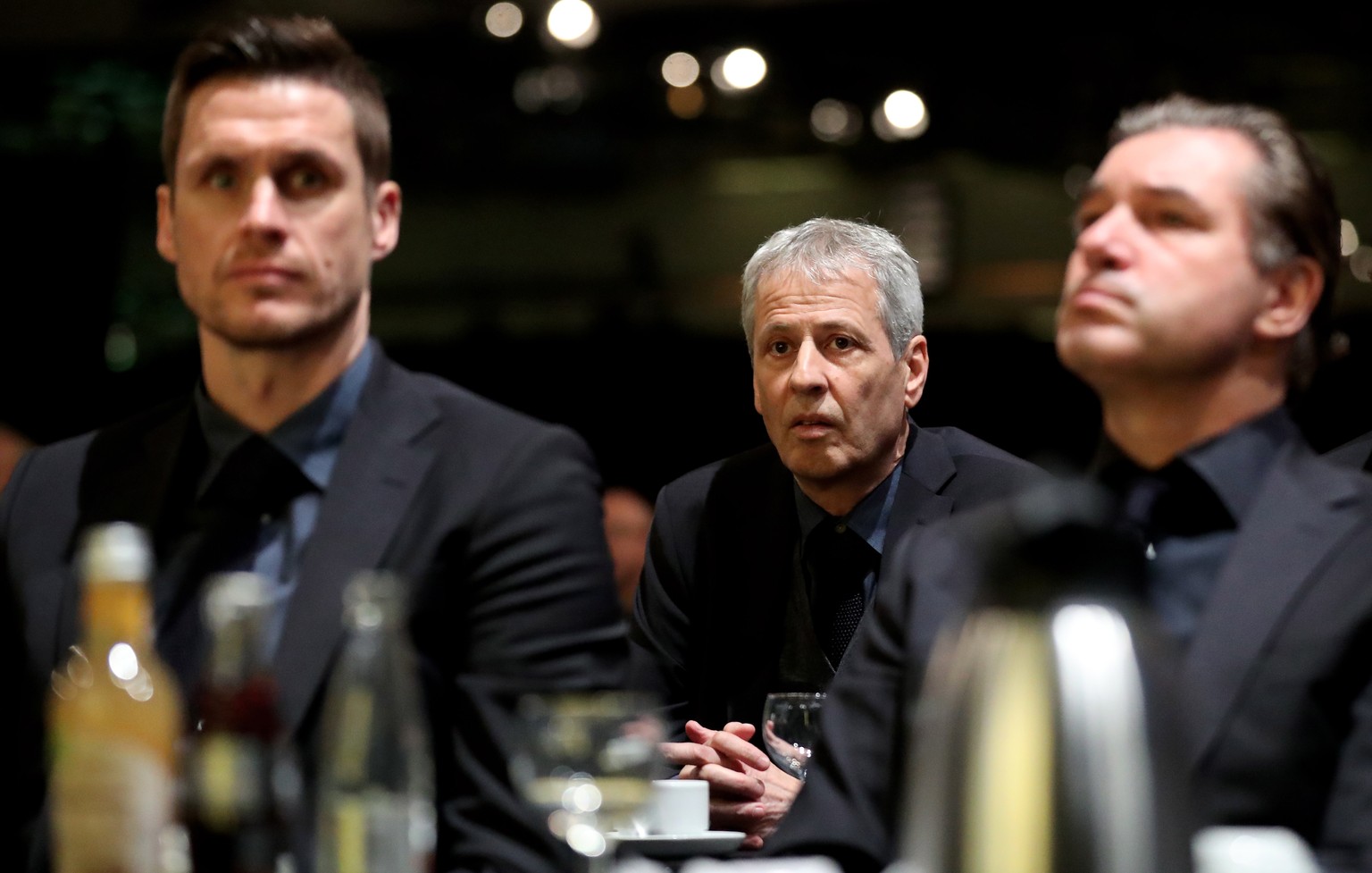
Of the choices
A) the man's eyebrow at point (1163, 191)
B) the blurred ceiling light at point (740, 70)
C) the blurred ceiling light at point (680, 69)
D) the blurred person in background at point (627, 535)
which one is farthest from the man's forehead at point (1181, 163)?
the blurred ceiling light at point (680, 69)

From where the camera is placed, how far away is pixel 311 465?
82.9 inches

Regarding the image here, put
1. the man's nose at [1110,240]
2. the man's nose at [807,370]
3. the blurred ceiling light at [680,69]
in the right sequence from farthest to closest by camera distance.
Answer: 1. the blurred ceiling light at [680,69]
2. the man's nose at [807,370]
3. the man's nose at [1110,240]

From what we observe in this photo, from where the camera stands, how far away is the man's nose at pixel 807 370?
286 cm

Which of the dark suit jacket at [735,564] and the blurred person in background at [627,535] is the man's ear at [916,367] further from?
the blurred person in background at [627,535]

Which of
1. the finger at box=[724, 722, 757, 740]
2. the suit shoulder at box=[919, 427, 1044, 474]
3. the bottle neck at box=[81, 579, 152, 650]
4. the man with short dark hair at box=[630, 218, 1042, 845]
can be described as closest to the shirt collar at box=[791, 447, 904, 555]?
the man with short dark hair at box=[630, 218, 1042, 845]

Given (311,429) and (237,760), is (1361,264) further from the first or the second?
(237,760)

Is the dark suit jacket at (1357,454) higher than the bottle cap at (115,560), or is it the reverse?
the dark suit jacket at (1357,454)

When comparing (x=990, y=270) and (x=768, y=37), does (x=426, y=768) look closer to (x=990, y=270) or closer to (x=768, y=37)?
(x=768, y=37)

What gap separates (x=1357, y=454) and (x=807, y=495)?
901 millimetres

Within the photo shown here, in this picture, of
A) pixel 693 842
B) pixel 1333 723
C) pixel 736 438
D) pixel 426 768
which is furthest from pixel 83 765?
pixel 736 438

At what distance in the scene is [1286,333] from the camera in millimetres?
1894

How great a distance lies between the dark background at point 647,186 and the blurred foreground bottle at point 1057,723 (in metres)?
5.24

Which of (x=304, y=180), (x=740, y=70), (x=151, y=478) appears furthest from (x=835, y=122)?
(x=151, y=478)

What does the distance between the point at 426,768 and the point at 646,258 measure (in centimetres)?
700
